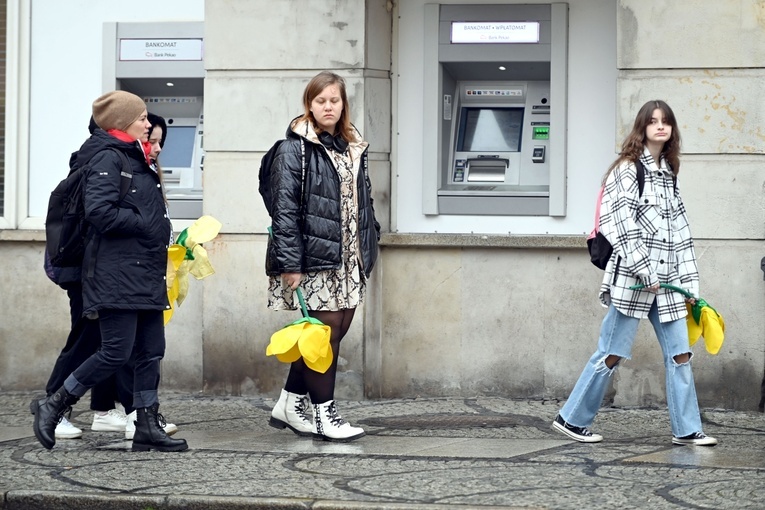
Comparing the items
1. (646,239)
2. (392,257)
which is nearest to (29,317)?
(392,257)

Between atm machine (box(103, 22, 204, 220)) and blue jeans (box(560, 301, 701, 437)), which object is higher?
atm machine (box(103, 22, 204, 220))

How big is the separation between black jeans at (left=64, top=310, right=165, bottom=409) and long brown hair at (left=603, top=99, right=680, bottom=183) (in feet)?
8.18

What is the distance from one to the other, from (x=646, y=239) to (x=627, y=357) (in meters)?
0.63

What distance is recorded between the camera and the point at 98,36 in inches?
376

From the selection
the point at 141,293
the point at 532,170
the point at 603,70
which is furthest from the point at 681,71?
the point at 141,293

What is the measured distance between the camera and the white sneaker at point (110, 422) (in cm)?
744

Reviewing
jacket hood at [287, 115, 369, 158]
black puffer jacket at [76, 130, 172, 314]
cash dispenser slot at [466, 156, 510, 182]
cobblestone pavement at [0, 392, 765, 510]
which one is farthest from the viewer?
cash dispenser slot at [466, 156, 510, 182]

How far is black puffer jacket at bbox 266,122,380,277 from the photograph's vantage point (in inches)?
262

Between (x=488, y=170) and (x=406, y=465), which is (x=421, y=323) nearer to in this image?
(x=488, y=170)

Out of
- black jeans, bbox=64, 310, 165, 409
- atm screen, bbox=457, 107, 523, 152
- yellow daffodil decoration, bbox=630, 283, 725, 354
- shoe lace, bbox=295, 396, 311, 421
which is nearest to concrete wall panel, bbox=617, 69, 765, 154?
atm screen, bbox=457, 107, 523, 152

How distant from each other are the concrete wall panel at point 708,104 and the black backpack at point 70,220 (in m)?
3.33

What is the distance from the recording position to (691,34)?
8203 mm

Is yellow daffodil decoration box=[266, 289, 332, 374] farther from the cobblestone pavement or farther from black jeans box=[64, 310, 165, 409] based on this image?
black jeans box=[64, 310, 165, 409]

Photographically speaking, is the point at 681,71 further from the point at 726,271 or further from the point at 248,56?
the point at 248,56
